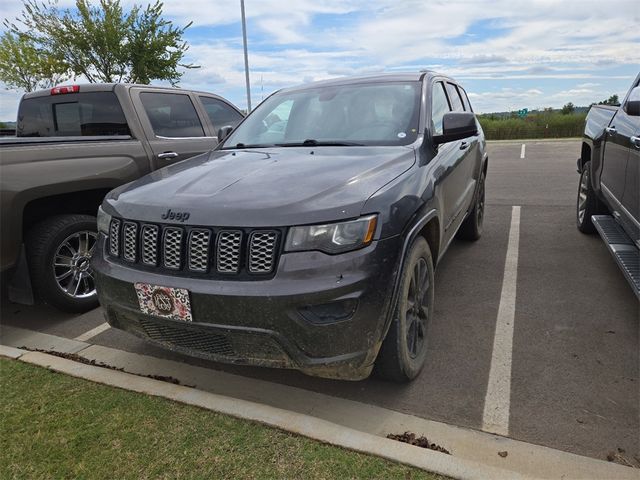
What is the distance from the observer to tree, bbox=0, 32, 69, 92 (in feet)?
75.7

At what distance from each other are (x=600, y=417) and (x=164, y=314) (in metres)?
2.32

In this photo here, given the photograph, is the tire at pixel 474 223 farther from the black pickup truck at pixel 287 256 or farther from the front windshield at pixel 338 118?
the black pickup truck at pixel 287 256

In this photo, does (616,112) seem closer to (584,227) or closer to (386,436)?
(584,227)

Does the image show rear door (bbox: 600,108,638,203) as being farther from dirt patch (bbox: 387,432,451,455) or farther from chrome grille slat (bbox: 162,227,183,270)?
chrome grille slat (bbox: 162,227,183,270)

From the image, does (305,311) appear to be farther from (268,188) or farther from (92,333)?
(92,333)

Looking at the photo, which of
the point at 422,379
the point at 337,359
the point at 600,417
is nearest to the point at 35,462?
the point at 337,359

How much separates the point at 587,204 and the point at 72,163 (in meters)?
5.33

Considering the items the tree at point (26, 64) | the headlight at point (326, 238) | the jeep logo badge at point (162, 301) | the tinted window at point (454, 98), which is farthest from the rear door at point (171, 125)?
the tree at point (26, 64)

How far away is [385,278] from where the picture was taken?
91.0 inches

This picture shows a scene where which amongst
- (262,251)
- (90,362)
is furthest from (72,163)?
(262,251)

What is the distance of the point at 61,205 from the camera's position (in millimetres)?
3986

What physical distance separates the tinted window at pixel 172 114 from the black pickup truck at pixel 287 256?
6.37ft

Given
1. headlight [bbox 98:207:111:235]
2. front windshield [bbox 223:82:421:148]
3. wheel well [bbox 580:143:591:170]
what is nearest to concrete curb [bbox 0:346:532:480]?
headlight [bbox 98:207:111:235]

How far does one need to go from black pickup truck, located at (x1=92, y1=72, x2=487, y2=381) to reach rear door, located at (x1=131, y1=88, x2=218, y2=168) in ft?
5.46
